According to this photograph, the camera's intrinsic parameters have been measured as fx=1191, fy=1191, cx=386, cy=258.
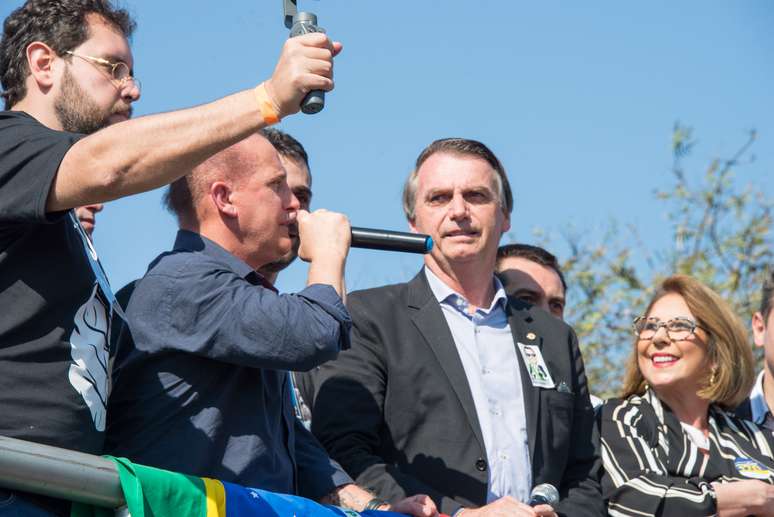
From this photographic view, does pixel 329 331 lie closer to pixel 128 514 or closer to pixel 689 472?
pixel 128 514

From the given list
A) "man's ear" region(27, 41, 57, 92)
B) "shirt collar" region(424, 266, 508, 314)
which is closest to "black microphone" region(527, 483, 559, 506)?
"shirt collar" region(424, 266, 508, 314)

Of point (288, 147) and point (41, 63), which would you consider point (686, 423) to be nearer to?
point (288, 147)

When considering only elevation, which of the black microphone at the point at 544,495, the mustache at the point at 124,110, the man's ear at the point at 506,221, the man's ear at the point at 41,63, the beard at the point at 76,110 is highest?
the man's ear at the point at 506,221

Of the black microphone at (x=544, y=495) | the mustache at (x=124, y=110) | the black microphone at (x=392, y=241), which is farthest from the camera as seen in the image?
the black microphone at (x=544, y=495)

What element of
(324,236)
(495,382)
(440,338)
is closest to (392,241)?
(324,236)

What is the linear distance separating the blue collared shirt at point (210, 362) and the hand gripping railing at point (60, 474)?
575 mm

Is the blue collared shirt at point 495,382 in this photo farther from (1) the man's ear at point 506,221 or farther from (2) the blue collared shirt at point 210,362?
(2) the blue collared shirt at point 210,362

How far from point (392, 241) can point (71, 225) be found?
1.30 m

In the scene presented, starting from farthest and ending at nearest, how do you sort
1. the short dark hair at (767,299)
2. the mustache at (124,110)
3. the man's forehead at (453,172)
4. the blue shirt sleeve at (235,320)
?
the short dark hair at (767,299) → the man's forehead at (453,172) → the mustache at (124,110) → the blue shirt sleeve at (235,320)

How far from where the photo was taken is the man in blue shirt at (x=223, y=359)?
138 inches

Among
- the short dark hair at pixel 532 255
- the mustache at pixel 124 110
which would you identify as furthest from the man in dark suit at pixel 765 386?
the mustache at pixel 124 110

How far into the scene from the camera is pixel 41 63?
12.3ft

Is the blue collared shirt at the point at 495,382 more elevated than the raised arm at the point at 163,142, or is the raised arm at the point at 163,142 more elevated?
the raised arm at the point at 163,142

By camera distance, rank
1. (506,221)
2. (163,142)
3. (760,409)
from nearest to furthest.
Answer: (163,142) < (506,221) < (760,409)
